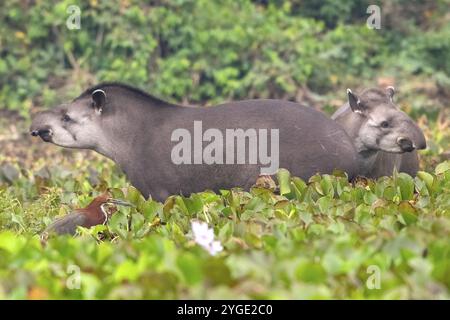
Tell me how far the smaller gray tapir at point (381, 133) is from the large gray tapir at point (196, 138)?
1.66ft

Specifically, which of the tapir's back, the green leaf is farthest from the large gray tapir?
the green leaf

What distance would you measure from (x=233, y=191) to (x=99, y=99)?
2039 millimetres

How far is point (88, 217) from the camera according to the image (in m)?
8.12

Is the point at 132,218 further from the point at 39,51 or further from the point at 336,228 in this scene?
the point at 39,51

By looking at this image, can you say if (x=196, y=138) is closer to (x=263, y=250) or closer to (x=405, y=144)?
(x=405, y=144)

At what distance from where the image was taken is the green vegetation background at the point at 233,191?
503 centimetres

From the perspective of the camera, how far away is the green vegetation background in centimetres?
503

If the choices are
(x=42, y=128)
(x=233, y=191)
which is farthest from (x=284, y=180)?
(x=42, y=128)

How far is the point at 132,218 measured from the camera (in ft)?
25.3

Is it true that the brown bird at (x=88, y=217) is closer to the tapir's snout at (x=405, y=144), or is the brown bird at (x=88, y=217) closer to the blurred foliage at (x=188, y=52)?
the tapir's snout at (x=405, y=144)

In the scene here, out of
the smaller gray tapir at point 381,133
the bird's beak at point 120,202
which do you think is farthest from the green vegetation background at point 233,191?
the smaller gray tapir at point 381,133

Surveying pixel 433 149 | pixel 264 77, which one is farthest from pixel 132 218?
pixel 264 77

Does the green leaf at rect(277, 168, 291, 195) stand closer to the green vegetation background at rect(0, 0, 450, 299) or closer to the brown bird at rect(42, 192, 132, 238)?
the green vegetation background at rect(0, 0, 450, 299)

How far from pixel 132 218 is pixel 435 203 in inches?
80.6
